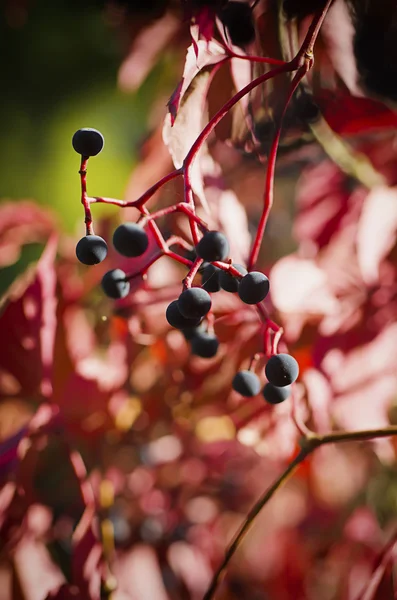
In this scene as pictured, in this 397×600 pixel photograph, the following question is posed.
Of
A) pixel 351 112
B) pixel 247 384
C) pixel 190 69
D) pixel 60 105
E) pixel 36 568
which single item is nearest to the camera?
pixel 190 69

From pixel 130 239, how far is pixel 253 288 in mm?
103

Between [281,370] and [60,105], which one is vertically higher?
[60,105]

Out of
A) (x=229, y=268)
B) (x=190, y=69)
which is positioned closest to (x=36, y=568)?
(x=229, y=268)

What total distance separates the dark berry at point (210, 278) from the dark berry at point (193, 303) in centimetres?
7

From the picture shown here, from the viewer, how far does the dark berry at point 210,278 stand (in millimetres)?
451

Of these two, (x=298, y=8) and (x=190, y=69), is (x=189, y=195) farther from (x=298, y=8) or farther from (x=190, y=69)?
(x=298, y=8)

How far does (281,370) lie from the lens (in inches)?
16.1

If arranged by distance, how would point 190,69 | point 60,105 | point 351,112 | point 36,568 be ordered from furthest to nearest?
1. point 60,105
2. point 36,568
3. point 351,112
4. point 190,69

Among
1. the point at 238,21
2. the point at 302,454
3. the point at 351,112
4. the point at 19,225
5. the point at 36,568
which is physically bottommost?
the point at 36,568

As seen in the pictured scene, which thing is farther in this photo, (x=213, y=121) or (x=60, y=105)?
(x=60, y=105)

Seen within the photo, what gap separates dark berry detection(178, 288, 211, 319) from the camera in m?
0.37

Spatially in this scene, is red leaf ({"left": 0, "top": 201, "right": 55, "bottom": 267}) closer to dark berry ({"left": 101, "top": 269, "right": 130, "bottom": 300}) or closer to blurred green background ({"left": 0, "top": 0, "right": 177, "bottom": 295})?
dark berry ({"left": 101, "top": 269, "right": 130, "bottom": 300})

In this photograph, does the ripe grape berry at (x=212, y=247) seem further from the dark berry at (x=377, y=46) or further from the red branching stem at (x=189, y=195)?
the dark berry at (x=377, y=46)

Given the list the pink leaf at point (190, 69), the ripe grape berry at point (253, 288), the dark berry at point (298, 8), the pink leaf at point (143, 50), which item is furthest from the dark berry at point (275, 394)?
the pink leaf at point (143, 50)
